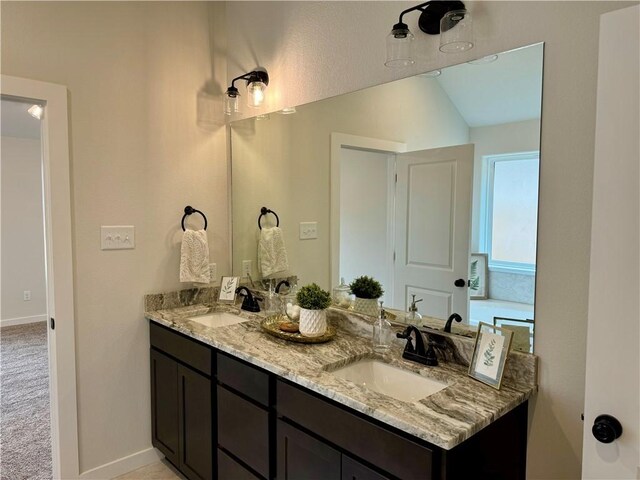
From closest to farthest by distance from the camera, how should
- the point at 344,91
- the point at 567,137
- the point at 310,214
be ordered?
the point at 567,137
the point at 344,91
the point at 310,214

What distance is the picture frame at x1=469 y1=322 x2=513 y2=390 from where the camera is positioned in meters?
1.42

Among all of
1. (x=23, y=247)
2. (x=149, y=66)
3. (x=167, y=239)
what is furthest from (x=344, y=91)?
(x=23, y=247)

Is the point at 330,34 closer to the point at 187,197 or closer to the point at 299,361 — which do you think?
the point at 187,197

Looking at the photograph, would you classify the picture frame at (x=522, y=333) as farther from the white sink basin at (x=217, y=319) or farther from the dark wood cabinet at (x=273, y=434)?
the white sink basin at (x=217, y=319)

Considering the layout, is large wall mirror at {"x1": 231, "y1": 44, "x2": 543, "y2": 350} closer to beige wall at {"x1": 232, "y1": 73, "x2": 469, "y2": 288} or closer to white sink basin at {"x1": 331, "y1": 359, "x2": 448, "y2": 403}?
beige wall at {"x1": 232, "y1": 73, "x2": 469, "y2": 288}

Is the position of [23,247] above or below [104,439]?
above

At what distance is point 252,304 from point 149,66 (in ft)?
4.91

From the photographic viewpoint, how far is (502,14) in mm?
1477

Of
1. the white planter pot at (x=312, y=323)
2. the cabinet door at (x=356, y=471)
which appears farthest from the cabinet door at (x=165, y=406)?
the cabinet door at (x=356, y=471)

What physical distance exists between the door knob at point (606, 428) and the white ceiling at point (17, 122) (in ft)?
15.4

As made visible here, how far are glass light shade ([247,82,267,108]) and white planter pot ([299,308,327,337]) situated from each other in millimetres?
1279

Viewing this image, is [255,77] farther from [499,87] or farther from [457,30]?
[499,87]

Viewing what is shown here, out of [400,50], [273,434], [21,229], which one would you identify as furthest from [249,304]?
[21,229]

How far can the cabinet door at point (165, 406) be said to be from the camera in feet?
7.65
